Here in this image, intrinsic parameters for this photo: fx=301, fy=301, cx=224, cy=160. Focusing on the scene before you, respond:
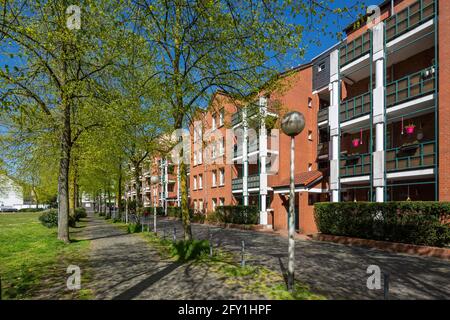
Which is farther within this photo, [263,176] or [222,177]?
[222,177]

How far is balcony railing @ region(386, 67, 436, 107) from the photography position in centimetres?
1515

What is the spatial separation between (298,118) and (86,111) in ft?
37.9

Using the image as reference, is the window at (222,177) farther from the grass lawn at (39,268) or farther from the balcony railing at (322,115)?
the grass lawn at (39,268)

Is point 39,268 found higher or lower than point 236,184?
lower

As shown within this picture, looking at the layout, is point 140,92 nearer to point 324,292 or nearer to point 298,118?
point 298,118

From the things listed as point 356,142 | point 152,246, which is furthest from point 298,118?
point 356,142

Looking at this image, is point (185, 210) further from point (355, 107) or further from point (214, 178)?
point (214, 178)

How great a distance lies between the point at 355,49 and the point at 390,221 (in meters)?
11.8

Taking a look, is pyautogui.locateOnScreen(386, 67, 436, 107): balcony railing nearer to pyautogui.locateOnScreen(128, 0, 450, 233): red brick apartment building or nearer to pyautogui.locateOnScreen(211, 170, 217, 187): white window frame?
pyautogui.locateOnScreen(128, 0, 450, 233): red brick apartment building

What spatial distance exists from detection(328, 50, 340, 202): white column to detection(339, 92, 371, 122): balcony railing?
43 cm

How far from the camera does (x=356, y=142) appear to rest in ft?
65.7

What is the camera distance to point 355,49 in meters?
19.9

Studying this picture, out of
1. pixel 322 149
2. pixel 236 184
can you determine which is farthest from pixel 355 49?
pixel 236 184
